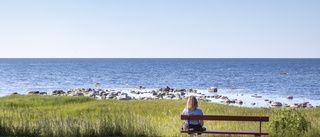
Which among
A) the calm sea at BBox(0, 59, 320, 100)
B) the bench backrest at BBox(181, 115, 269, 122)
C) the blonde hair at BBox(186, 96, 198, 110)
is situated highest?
the blonde hair at BBox(186, 96, 198, 110)

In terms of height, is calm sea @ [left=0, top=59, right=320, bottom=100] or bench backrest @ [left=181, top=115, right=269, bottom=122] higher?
bench backrest @ [left=181, top=115, right=269, bottom=122]

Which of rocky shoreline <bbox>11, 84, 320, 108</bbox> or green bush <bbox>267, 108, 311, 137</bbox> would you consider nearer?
green bush <bbox>267, 108, 311, 137</bbox>

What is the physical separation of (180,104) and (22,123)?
16.5 metres

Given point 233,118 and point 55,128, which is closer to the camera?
point 233,118

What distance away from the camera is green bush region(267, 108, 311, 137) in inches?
501

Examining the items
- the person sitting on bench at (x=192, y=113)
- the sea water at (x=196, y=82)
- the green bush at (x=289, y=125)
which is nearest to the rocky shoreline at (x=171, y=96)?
the sea water at (x=196, y=82)

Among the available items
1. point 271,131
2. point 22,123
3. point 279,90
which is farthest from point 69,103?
point 279,90

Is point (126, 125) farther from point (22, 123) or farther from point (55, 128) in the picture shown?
point (22, 123)

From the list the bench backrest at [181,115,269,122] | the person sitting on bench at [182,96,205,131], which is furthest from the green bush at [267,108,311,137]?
the person sitting on bench at [182,96,205,131]

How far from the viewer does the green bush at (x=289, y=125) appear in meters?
12.7

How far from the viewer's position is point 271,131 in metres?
13.0

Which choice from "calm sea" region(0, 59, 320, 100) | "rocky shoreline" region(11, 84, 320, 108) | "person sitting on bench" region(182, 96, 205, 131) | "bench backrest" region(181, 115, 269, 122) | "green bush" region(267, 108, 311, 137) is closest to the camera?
"bench backrest" region(181, 115, 269, 122)

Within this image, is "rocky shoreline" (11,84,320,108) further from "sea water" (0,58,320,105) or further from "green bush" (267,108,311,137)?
"green bush" (267,108,311,137)

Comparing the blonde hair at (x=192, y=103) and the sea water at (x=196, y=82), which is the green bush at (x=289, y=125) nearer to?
the blonde hair at (x=192, y=103)
